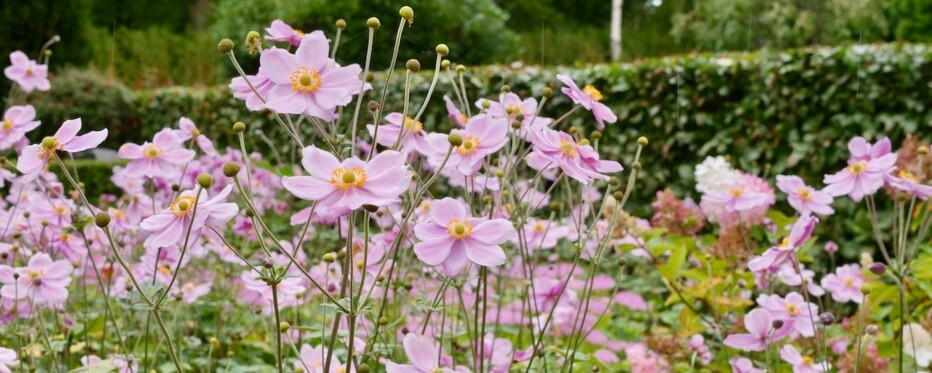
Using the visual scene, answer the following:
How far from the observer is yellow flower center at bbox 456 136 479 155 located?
983 millimetres

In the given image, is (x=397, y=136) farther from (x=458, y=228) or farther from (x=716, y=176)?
(x=716, y=176)

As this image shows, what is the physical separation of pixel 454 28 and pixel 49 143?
22.0ft

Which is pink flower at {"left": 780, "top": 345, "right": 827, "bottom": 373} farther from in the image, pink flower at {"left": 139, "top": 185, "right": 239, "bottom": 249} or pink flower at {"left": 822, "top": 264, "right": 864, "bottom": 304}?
pink flower at {"left": 139, "top": 185, "right": 239, "bottom": 249}

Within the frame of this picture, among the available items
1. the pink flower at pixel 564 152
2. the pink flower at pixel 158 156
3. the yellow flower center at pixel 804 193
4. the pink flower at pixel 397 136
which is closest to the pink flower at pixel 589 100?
the pink flower at pixel 564 152

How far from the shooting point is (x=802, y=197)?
1.50m

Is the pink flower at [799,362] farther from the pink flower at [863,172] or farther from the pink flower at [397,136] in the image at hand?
the pink flower at [397,136]

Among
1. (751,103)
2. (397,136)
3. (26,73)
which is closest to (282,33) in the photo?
(397,136)

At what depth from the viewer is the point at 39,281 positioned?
1.35 metres

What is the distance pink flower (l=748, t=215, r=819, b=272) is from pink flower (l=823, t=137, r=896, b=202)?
0.18m

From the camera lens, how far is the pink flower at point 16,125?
4.54 ft

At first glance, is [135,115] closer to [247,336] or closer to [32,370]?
[247,336]

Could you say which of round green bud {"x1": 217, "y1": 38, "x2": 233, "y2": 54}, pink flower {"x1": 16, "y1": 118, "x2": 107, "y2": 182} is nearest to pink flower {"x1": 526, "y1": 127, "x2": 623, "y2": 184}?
round green bud {"x1": 217, "y1": 38, "x2": 233, "y2": 54}

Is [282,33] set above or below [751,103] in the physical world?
above

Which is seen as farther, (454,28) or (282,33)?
(454,28)
